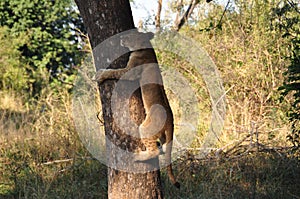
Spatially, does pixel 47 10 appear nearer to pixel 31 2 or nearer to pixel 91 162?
pixel 31 2

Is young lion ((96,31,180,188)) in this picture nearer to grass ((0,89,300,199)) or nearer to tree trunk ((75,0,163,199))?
tree trunk ((75,0,163,199))

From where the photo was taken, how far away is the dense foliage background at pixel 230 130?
17.8ft

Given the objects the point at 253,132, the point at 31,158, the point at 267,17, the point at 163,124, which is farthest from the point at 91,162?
the point at 267,17

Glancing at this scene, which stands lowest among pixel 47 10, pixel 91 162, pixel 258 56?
pixel 91 162

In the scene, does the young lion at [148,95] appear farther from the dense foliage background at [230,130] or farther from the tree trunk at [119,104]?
the dense foliage background at [230,130]

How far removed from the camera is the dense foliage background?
213 inches

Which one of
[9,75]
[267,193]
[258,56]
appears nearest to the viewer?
[267,193]

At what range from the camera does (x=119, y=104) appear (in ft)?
11.6

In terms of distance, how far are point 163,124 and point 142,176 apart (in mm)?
463

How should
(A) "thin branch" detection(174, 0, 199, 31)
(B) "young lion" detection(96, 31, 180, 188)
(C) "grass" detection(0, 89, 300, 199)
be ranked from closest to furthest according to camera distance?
(B) "young lion" detection(96, 31, 180, 188), (C) "grass" detection(0, 89, 300, 199), (A) "thin branch" detection(174, 0, 199, 31)

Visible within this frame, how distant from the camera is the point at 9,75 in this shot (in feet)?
39.1

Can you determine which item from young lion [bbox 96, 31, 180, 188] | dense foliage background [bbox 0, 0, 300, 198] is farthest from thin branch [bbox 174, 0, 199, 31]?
young lion [bbox 96, 31, 180, 188]

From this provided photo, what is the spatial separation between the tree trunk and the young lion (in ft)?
0.21

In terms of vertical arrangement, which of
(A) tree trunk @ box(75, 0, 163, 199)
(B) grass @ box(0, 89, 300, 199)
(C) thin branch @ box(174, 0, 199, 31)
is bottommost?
(B) grass @ box(0, 89, 300, 199)
